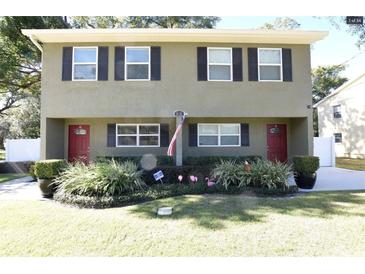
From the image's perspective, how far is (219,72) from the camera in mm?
11438

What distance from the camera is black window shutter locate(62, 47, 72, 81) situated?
1120 cm

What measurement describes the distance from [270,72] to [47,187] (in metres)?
9.86

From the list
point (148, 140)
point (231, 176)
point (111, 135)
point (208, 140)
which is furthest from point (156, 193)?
point (111, 135)

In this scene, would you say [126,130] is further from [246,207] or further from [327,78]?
[327,78]

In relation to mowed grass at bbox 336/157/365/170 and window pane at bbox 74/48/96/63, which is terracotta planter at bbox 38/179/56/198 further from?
mowed grass at bbox 336/157/365/170

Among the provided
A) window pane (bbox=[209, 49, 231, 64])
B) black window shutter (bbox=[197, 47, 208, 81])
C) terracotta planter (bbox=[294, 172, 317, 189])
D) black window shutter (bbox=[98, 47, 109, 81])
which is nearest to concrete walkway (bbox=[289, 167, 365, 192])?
terracotta planter (bbox=[294, 172, 317, 189])

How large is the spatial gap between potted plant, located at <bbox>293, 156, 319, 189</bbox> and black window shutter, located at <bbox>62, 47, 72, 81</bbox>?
389 inches

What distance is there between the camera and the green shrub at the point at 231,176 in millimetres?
9023

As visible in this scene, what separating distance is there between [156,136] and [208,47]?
15.2ft

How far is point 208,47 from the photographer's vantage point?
1138cm

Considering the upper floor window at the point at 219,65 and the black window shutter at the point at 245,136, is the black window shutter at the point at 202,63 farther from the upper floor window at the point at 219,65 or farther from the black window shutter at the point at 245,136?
the black window shutter at the point at 245,136

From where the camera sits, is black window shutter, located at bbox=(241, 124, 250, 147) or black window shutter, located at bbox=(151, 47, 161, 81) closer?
black window shutter, located at bbox=(151, 47, 161, 81)

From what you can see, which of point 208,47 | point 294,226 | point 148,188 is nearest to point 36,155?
point 148,188

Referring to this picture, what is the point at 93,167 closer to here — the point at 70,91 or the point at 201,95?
the point at 70,91
